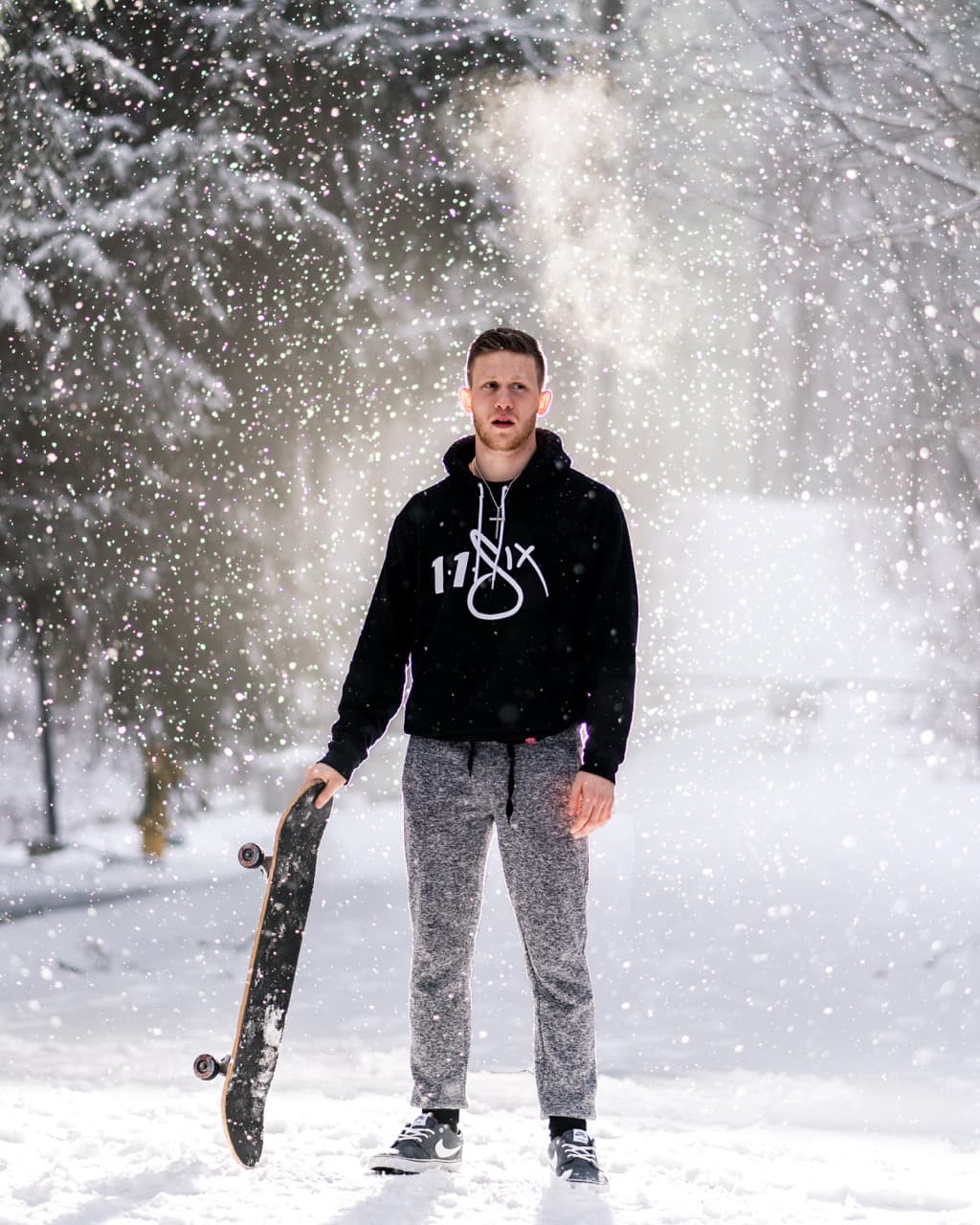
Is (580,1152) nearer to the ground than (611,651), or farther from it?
nearer to the ground

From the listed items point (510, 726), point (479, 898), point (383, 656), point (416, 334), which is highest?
point (416, 334)

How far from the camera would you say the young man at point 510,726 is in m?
2.04

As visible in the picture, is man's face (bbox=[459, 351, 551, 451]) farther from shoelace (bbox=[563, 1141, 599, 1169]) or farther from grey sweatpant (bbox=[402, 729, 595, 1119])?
shoelace (bbox=[563, 1141, 599, 1169])

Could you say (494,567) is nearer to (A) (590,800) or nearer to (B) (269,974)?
(A) (590,800)

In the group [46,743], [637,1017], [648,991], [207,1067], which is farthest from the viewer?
[46,743]

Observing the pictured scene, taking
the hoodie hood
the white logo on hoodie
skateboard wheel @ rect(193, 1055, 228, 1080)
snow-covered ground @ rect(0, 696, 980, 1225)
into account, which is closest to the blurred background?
snow-covered ground @ rect(0, 696, 980, 1225)

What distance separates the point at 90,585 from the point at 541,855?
10.8ft

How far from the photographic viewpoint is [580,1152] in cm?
203

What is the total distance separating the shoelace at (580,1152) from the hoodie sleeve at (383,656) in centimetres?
79

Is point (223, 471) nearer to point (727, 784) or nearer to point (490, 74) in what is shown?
point (490, 74)

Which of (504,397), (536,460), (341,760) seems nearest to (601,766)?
(341,760)

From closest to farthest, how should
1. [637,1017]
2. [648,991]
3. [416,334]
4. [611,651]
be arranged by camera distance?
[611,651], [637,1017], [648,991], [416,334]

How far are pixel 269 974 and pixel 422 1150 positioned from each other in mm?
429

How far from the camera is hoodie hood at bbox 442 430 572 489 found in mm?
2115
